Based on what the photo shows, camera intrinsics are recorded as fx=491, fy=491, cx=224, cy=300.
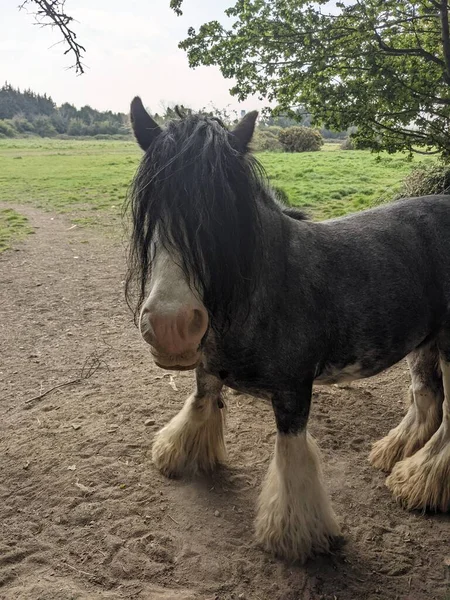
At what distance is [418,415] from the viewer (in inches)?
142

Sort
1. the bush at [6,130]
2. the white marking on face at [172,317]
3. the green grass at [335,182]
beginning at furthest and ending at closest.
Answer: the bush at [6,130]
the green grass at [335,182]
the white marking on face at [172,317]

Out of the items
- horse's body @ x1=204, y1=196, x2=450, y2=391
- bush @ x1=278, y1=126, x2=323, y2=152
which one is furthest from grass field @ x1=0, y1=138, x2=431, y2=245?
horse's body @ x1=204, y1=196, x2=450, y2=391

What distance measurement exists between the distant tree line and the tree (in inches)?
2074

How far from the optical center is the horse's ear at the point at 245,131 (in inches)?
91.7

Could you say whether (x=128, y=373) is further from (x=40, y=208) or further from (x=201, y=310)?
(x=40, y=208)

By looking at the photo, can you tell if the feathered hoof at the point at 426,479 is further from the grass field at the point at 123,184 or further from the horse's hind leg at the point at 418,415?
the grass field at the point at 123,184

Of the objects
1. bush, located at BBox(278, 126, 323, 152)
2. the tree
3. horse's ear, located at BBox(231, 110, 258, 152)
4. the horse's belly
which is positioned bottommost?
the horse's belly

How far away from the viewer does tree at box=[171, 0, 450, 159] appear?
16.2 ft

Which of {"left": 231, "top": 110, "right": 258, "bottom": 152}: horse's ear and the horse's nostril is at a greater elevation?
{"left": 231, "top": 110, "right": 258, "bottom": 152}: horse's ear

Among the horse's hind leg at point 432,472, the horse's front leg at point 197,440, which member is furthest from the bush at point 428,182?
the horse's front leg at point 197,440

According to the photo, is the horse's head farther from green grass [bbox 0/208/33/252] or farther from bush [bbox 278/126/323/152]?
bush [bbox 278/126/323/152]

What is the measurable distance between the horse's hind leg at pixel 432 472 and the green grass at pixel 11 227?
31.2 ft

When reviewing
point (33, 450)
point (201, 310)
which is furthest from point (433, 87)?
point (33, 450)

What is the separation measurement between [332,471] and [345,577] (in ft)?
3.03
